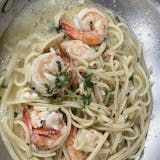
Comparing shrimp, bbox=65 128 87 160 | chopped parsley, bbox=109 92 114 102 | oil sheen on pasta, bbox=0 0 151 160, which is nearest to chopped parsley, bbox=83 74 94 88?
oil sheen on pasta, bbox=0 0 151 160

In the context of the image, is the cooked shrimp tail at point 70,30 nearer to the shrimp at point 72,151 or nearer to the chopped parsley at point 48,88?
the chopped parsley at point 48,88

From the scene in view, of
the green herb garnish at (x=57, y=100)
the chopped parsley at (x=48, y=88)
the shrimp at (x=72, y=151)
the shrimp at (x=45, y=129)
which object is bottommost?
the shrimp at (x=72, y=151)

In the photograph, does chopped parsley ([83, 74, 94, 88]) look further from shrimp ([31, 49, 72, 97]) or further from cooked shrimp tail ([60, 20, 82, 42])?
cooked shrimp tail ([60, 20, 82, 42])

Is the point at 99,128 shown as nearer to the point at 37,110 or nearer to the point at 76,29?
the point at 37,110

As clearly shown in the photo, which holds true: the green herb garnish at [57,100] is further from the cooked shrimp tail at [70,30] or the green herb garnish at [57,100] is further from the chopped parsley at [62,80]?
the cooked shrimp tail at [70,30]

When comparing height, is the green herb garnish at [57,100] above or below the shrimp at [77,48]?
below

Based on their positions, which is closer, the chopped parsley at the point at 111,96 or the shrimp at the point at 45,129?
the shrimp at the point at 45,129

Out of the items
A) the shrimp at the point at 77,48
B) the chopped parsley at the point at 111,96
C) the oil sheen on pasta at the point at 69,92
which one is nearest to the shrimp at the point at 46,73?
the oil sheen on pasta at the point at 69,92
